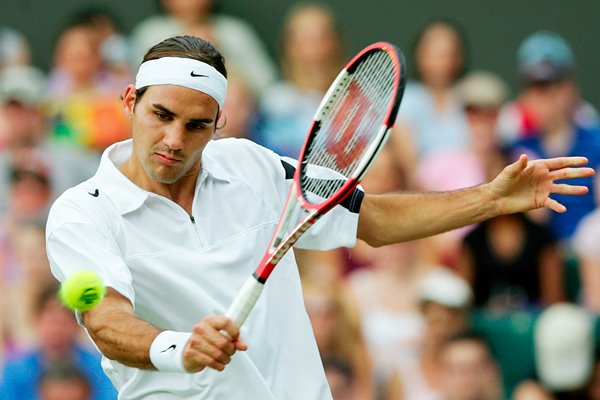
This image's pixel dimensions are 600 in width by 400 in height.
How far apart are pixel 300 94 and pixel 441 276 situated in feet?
5.62

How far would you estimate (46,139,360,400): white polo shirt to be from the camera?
4.13m

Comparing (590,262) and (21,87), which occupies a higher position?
(21,87)

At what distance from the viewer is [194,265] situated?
4.24 m

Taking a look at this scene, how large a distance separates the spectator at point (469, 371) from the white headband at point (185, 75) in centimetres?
357

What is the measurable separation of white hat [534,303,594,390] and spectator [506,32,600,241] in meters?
0.71

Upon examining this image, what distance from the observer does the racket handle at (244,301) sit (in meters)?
3.85

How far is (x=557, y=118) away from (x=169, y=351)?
16.5 feet

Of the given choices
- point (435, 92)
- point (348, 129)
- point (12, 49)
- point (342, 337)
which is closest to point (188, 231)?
point (348, 129)

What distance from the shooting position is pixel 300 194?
4312mm

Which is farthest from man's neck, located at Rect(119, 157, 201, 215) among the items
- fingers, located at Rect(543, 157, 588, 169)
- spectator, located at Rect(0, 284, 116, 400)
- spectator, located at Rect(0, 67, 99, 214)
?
spectator, located at Rect(0, 67, 99, 214)

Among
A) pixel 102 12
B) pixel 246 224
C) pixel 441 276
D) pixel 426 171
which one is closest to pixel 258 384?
pixel 246 224

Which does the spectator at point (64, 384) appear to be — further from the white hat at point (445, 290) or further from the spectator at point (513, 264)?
the spectator at point (513, 264)

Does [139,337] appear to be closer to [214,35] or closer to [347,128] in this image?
[347,128]

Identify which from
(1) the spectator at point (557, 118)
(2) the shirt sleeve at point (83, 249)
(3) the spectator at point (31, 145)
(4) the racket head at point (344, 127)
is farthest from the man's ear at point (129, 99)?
(3) the spectator at point (31, 145)
